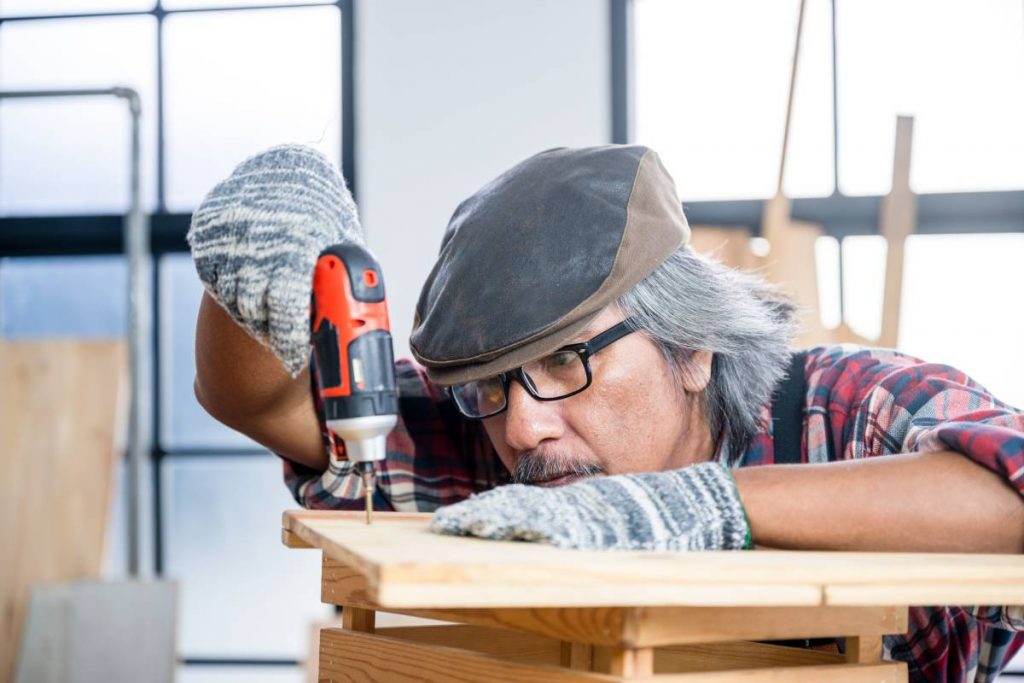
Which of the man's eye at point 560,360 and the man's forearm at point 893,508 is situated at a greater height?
the man's eye at point 560,360

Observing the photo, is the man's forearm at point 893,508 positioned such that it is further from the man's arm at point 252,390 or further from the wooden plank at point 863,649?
the man's arm at point 252,390

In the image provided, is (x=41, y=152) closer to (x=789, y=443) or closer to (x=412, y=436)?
(x=412, y=436)

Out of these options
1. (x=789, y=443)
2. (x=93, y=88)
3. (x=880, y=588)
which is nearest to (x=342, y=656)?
(x=880, y=588)

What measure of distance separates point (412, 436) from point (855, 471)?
2.61 feet

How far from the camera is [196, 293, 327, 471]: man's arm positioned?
1382 mm

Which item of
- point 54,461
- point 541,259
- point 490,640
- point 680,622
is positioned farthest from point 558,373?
point 54,461

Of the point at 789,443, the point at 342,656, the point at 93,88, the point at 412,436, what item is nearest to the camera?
the point at 342,656

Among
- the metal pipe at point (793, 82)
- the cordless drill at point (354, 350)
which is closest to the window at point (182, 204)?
the metal pipe at point (793, 82)

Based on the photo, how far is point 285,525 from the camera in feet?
3.67

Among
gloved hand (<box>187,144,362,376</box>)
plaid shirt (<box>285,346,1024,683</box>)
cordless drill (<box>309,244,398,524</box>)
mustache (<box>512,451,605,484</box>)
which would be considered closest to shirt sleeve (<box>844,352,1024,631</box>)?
plaid shirt (<box>285,346,1024,683</box>)

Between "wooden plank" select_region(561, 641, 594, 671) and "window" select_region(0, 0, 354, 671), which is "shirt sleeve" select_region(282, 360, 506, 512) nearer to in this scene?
"wooden plank" select_region(561, 641, 594, 671)

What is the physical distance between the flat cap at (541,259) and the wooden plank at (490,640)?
294 mm

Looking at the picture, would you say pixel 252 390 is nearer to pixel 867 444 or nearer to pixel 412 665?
pixel 412 665

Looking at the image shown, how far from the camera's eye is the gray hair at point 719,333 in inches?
53.7
